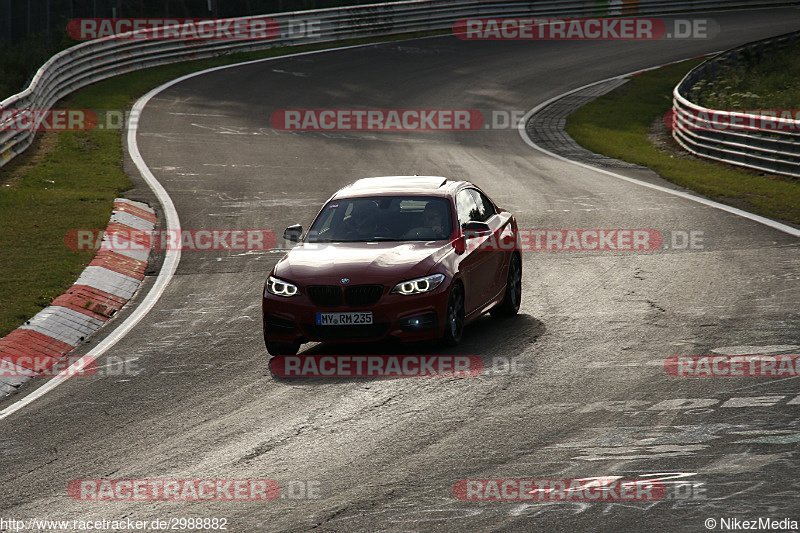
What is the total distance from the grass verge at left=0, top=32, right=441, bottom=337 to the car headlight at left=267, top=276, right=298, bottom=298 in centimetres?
322

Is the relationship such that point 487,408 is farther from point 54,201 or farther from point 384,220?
point 54,201

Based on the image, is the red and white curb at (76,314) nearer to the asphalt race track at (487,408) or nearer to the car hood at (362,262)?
the asphalt race track at (487,408)

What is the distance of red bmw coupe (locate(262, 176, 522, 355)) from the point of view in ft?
31.6

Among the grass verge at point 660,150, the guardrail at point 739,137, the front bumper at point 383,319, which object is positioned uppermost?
the front bumper at point 383,319

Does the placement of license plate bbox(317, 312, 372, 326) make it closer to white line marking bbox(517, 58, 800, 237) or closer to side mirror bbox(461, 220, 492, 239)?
side mirror bbox(461, 220, 492, 239)

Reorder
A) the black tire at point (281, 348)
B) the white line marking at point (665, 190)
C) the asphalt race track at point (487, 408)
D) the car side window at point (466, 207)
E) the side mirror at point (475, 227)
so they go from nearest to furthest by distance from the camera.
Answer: the asphalt race track at point (487, 408), the black tire at point (281, 348), the side mirror at point (475, 227), the car side window at point (466, 207), the white line marking at point (665, 190)

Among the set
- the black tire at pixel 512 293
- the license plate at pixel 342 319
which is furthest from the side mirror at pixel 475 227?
the license plate at pixel 342 319

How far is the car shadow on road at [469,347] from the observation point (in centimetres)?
955

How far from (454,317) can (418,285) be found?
1.81ft

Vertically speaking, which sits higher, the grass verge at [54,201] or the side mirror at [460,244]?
the side mirror at [460,244]

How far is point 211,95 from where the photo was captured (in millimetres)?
31031

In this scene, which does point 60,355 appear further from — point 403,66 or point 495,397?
point 403,66

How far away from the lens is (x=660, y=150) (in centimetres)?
2600

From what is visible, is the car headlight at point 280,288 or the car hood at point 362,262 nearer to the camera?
the car hood at point 362,262
